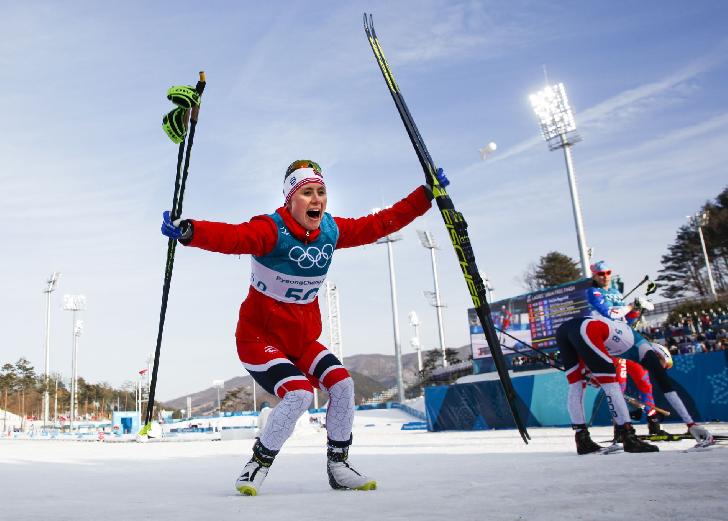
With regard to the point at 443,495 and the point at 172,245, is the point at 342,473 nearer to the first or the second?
the point at 443,495

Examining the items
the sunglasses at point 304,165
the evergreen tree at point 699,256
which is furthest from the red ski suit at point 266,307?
the evergreen tree at point 699,256

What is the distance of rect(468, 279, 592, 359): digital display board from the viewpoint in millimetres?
24234

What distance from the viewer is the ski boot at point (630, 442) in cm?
485

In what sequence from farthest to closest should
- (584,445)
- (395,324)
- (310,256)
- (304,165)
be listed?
(395,324) → (584,445) → (304,165) → (310,256)

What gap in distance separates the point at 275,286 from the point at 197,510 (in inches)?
63.5

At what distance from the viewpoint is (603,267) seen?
6555 millimetres

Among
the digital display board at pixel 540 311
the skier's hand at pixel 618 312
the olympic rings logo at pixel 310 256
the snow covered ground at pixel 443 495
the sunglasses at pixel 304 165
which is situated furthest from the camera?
the digital display board at pixel 540 311

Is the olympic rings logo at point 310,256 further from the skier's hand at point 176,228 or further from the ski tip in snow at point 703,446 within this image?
the ski tip in snow at point 703,446

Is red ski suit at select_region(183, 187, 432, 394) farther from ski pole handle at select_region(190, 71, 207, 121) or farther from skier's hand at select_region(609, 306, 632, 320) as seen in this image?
skier's hand at select_region(609, 306, 632, 320)

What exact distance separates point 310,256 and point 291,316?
0.43 m

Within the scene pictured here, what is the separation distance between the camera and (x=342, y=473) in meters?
3.77

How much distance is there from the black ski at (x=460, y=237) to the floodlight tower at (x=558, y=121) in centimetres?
2430

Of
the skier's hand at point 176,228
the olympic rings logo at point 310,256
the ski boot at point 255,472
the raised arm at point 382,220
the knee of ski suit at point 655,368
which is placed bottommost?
the ski boot at point 255,472

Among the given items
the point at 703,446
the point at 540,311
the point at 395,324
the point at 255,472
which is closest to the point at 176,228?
the point at 255,472
